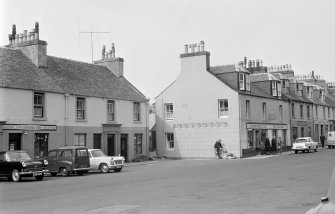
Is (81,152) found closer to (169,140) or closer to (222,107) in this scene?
(222,107)

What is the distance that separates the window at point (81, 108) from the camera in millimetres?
34781

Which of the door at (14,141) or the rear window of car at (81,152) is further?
the door at (14,141)

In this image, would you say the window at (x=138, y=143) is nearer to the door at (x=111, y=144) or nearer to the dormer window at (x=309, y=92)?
the door at (x=111, y=144)

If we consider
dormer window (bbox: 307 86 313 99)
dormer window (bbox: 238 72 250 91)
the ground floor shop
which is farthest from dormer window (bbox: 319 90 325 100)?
the ground floor shop

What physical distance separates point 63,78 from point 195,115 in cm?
1488

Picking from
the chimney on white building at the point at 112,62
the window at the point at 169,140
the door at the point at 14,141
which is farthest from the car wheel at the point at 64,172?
the window at the point at 169,140

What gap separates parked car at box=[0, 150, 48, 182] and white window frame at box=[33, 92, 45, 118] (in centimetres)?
765

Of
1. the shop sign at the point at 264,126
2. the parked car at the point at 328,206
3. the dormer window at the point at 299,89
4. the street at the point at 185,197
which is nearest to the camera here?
the parked car at the point at 328,206

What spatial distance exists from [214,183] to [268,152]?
90.7ft

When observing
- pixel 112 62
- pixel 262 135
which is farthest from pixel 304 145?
pixel 112 62

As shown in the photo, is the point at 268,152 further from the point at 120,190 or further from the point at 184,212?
the point at 184,212

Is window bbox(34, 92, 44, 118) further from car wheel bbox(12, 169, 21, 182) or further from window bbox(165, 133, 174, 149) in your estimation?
window bbox(165, 133, 174, 149)

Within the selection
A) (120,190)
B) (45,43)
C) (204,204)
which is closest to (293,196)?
(204,204)

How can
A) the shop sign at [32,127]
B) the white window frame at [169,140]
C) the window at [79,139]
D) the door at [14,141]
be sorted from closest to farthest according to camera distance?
1. the shop sign at [32,127]
2. the door at [14,141]
3. the window at [79,139]
4. the white window frame at [169,140]
